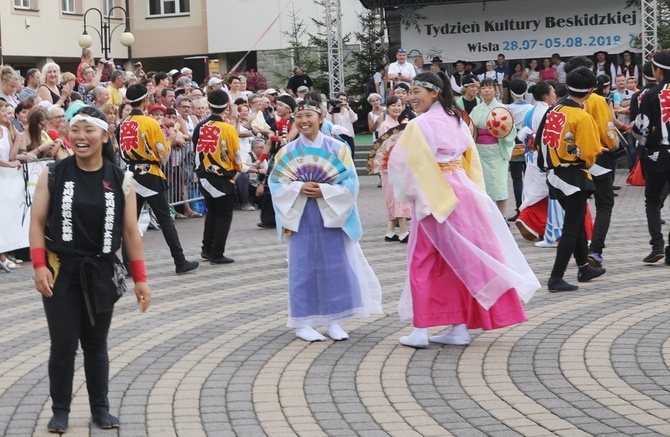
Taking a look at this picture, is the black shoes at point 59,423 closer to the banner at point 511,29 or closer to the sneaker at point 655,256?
the sneaker at point 655,256

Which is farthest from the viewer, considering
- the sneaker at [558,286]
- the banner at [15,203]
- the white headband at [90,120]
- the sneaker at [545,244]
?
the sneaker at [545,244]

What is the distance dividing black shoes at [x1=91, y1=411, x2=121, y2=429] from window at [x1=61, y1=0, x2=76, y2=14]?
33082 millimetres

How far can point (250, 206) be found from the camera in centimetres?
1770

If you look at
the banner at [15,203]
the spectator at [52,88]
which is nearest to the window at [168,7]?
the spectator at [52,88]

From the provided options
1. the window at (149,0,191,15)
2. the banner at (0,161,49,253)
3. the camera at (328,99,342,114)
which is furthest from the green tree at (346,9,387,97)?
the banner at (0,161,49,253)

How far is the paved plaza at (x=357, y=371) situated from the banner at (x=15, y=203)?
64.5 inches

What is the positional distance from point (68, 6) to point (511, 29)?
638 inches

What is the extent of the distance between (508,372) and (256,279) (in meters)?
4.43

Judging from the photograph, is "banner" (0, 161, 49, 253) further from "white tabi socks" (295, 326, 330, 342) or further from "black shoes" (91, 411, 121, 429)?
"black shoes" (91, 411, 121, 429)

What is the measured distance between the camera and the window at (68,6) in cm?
3694

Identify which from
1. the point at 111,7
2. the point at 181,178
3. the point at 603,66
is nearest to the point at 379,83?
the point at 603,66

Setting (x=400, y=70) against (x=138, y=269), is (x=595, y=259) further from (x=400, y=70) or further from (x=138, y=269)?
(x=400, y=70)

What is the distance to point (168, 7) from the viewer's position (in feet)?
131

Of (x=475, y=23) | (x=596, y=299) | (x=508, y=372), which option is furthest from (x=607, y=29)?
(x=508, y=372)
